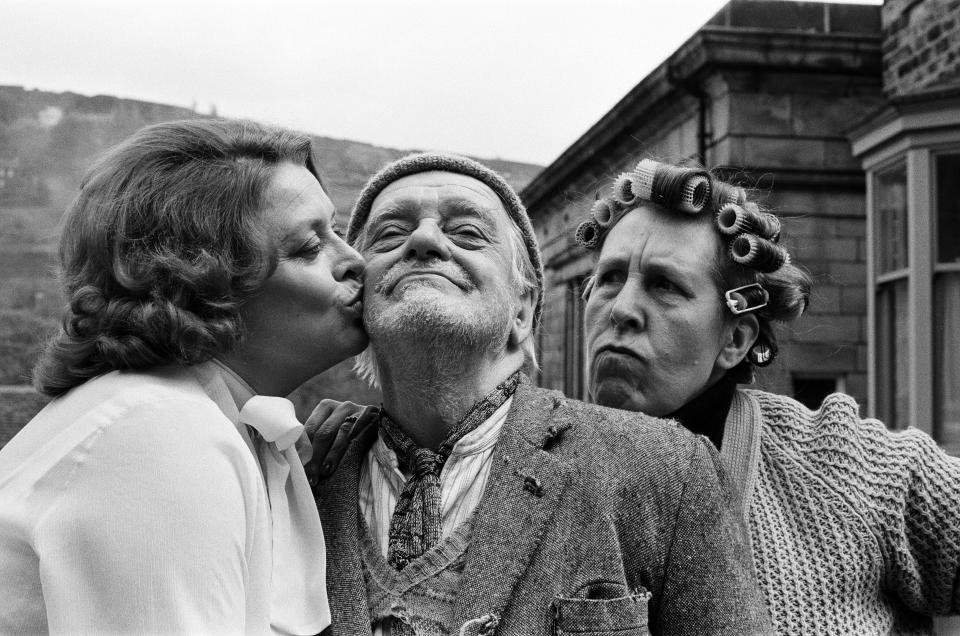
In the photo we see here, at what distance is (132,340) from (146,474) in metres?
0.35

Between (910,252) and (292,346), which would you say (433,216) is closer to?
(292,346)

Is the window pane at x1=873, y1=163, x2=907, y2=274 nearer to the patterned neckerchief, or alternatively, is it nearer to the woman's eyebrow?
the patterned neckerchief

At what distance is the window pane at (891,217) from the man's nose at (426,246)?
20.5 feet

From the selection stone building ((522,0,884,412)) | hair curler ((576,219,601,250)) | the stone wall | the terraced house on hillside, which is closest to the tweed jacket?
hair curler ((576,219,601,250))

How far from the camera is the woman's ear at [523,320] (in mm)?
2480

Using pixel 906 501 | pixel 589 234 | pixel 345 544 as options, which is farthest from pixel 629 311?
pixel 345 544

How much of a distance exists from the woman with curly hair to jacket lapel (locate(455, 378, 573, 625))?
1.10 ft

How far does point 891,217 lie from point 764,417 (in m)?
5.99

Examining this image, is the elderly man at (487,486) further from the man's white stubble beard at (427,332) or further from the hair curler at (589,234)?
the hair curler at (589,234)

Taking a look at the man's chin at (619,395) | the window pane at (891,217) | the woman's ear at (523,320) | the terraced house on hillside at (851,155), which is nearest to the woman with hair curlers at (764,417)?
the man's chin at (619,395)

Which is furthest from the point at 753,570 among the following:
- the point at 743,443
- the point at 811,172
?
the point at 811,172

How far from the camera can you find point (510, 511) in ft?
6.45

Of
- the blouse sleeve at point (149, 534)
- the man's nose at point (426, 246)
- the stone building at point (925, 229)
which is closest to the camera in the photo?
the blouse sleeve at point (149, 534)

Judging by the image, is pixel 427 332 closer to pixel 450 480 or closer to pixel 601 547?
pixel 450 480
